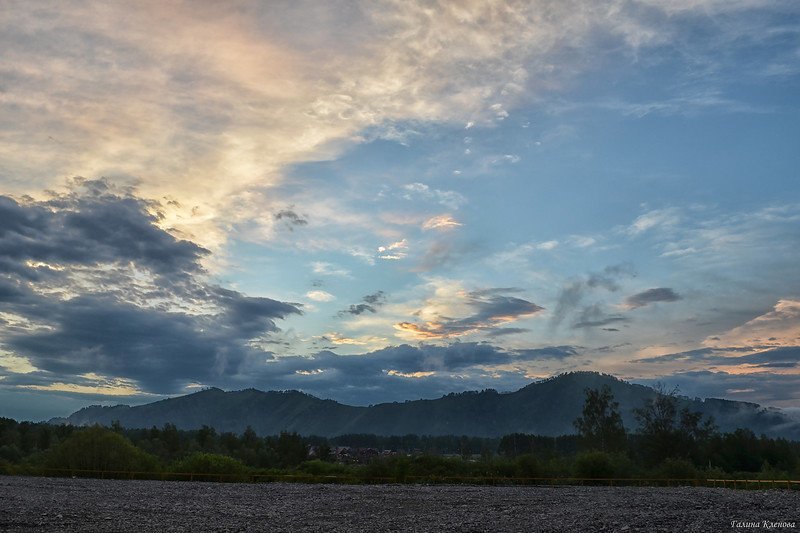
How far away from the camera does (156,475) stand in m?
82.5

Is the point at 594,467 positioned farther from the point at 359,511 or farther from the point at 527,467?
the point at 359,511

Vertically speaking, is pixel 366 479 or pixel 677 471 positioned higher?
pixel 366 479

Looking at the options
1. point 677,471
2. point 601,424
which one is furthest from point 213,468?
point 601,424

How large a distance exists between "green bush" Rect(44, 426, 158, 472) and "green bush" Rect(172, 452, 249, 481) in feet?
14.6

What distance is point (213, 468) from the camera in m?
84.4

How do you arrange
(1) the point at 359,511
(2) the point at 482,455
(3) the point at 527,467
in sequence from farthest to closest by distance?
(2) the point at 482,455 → (3) the point at 527,467 → (1) the point at 359,511

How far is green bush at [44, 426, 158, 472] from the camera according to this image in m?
83.2

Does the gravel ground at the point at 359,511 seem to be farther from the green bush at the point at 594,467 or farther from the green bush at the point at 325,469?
the green bush at the point at 325,469

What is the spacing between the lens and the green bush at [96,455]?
83250 mm

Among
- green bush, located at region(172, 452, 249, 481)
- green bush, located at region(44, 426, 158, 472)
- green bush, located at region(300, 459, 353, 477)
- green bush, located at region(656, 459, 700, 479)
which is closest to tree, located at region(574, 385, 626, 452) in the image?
green bush, located at region(656, 459, 700, 479)

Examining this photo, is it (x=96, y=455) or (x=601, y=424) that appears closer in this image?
(x=96, y=455)

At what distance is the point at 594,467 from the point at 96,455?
230 ft

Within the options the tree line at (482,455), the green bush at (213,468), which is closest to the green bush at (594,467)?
the tree line at (482,455)

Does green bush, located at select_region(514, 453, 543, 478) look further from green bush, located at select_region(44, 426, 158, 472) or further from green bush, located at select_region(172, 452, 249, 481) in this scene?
green bush, located at select_region(44, 426, 158, 472)
